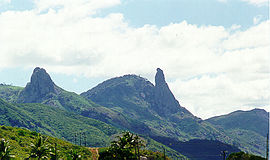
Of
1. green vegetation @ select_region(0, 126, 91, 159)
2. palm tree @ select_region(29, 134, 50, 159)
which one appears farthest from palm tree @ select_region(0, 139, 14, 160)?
palm tree @ select_region(29, 134, 50, 159)

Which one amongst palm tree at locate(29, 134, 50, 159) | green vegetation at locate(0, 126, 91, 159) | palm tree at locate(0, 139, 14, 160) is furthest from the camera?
green vegetation at locate(0, 126, 91, 159)

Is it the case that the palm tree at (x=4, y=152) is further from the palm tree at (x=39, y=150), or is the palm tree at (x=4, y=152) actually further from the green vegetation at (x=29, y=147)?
the palm tree at (x=39, y=150)

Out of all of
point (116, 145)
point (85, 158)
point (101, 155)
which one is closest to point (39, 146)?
point (116, 145)

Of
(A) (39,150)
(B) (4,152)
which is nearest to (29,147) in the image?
(A) (39,150)

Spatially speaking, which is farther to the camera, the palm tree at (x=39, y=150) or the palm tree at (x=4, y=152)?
the palm tree at (x=39, y=150)

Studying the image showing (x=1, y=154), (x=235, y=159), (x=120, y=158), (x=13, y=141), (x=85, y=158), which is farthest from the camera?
(x=85, y=158)

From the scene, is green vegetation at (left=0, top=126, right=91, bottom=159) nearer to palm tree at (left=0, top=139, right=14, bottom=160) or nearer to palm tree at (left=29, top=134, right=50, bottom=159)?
palm tree at (left=29, top=134, right=50, bottom=159)

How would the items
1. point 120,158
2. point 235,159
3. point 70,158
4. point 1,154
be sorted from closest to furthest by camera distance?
point 1,154 < point 70,158 < point 120,158 < point 235,159

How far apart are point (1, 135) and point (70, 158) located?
92.4 meters

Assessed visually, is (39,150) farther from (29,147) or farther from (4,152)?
(29,147)

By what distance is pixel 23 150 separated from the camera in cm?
15962

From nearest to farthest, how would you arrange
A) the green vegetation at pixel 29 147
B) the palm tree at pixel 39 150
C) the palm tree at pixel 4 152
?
the palm tree at pixel 4 152
the palm tree at pixel 39 150
the green vegetation at pixel 29 147

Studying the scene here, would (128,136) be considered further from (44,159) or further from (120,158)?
(44,159)

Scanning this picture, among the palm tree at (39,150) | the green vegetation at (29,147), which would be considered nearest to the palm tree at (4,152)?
the green vegetation at (29,147)
